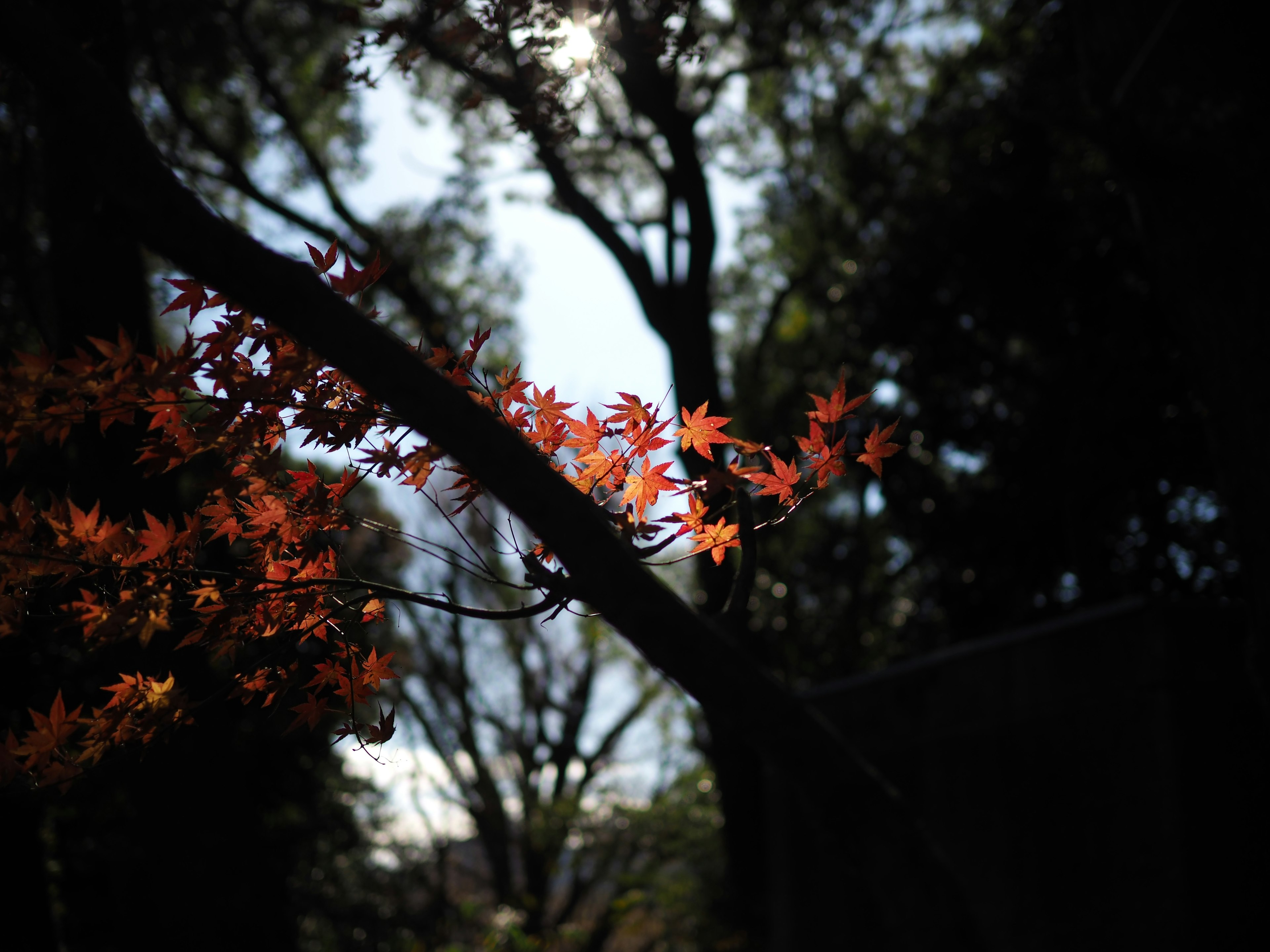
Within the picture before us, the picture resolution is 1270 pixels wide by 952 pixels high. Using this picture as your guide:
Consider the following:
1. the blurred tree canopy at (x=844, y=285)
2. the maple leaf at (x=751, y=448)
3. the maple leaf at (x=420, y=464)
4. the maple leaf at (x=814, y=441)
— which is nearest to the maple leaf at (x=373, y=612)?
the maple leaf at (x=420, y=464)

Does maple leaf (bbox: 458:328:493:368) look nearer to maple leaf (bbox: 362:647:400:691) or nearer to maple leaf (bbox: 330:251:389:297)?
maple leaf (bbox: 330:251:389:297)

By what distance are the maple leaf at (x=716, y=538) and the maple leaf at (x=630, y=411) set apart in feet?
0.99

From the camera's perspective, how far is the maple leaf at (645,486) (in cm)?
228

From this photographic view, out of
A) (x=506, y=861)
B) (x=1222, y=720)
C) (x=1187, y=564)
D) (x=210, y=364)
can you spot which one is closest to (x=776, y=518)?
(x=210, y=364)

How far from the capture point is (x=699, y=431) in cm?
232

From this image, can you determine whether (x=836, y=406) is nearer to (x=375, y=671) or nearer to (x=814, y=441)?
(x=814, y=441)

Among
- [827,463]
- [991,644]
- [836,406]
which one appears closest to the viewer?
[836,406]

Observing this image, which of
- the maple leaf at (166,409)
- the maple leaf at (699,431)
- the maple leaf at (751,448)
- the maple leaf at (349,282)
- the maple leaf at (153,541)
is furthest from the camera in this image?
the maple leaf at (699,431)

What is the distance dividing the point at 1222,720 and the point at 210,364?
6.06m

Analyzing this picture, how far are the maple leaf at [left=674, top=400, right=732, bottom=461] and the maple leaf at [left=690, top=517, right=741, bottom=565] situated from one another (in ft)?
0.55

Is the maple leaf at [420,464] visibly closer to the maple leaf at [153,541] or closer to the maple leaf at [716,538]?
the maple leaf at [153,541]

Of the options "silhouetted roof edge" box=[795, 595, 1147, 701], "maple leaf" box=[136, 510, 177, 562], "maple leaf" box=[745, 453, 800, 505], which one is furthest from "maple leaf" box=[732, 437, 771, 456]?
"silhouetted roof edge" box=[795, 595, 1147, 701]

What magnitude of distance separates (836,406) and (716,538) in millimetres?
440

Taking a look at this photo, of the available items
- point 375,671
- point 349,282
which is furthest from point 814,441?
point 375,671
